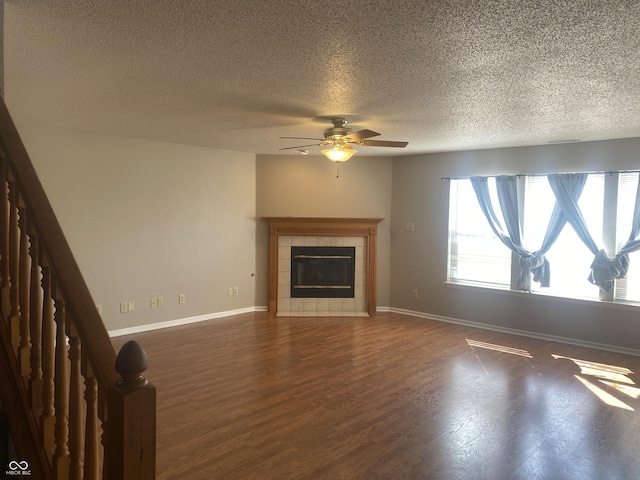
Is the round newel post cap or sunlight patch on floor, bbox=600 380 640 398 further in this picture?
sunlight patch on floor, bbox=600 380 640 398

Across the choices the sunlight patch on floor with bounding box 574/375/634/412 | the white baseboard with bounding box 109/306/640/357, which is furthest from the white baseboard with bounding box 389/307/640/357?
the sunlight patch on floor with bounding box 574/375/634/412

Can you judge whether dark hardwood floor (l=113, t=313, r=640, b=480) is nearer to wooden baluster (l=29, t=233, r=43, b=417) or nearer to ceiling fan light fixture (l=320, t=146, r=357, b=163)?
wooden baluster (l=29, t=233, r=43, b=417)

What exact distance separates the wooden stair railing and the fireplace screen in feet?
17.6

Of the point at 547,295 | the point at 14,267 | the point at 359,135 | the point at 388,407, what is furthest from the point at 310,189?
the point at 14,267

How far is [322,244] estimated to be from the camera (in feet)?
23.7

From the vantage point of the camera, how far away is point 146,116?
445 centimetres

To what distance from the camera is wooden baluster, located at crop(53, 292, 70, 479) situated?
5.21 ft

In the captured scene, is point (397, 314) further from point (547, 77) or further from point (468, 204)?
point (547, 77)

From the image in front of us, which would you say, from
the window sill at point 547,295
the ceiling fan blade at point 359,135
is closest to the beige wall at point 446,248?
the window sill at point 547,295

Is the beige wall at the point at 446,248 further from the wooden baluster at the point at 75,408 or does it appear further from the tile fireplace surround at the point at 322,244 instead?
the wooden baluster at the point at 75,408

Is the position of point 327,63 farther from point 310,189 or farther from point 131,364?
point 310,189

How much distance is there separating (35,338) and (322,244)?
18.3ft

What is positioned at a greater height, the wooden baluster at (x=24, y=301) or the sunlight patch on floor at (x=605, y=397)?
the wooden baluster at (x=24, y=301)

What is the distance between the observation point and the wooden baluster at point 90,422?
1.47m
